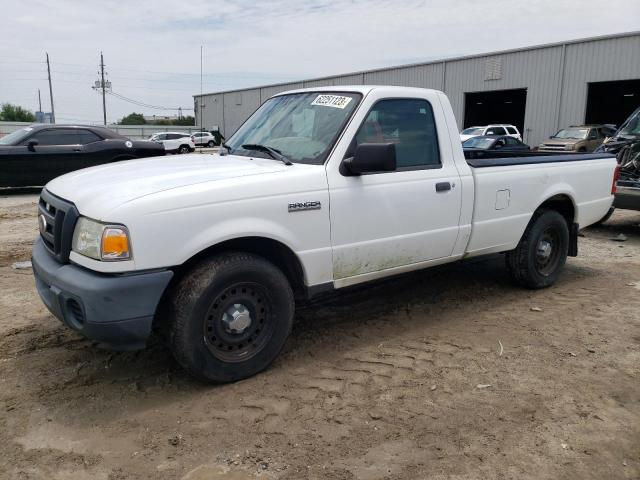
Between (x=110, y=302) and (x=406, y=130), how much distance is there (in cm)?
258

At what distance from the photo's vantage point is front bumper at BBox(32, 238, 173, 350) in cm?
300

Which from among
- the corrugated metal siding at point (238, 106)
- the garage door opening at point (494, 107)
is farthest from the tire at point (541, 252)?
the corrugated metal siding at point (238, 106)

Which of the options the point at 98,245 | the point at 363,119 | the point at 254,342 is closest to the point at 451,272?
the point at 363,119

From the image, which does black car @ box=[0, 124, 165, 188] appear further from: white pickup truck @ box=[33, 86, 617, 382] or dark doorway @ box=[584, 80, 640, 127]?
dark doorway @ box=[584, 80, 640, 127]

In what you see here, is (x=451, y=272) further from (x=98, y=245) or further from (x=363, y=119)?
(x=98, y=245)

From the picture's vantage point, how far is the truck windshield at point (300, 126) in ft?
13.1

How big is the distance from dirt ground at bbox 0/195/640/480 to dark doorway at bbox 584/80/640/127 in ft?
86.7

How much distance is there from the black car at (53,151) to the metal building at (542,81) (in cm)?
1625

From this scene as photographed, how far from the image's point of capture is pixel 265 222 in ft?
11.4

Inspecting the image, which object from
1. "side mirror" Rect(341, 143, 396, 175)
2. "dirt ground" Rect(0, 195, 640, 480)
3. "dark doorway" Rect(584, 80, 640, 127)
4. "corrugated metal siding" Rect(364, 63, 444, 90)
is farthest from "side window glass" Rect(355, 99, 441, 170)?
"corrugated metal siding" Rect(364, 63, 444, 90)

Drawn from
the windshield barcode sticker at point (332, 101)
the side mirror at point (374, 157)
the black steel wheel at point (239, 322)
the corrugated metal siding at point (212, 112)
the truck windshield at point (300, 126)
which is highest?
the corrugated metal siding at point (212, 112)

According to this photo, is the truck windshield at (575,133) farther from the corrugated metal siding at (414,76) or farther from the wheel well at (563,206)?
the wheel well at (563,206)

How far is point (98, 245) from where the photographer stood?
120 inches

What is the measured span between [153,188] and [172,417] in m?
1.33
